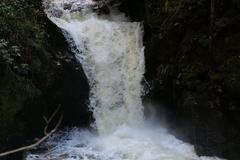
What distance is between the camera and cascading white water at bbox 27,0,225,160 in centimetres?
783

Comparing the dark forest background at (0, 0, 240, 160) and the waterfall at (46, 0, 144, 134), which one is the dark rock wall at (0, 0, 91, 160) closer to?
the dark forest background at (0, 0, 240, 160)

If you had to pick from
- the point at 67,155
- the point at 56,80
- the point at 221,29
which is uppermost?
the point at 221,29

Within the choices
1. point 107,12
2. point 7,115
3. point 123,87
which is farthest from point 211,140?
point 107,12

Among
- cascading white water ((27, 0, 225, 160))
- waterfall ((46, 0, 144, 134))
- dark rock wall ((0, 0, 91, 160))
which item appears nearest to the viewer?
dark rock wall ((0, 0, 91, 160))

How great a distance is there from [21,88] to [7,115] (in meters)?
0.59

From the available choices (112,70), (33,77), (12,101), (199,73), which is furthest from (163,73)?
(12,101)

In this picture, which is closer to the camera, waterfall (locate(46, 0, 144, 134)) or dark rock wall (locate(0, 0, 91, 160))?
dark rock wall (locate(0, 0, 91, 160))

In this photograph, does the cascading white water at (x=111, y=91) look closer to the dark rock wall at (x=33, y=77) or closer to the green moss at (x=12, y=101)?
the dark rock wall at (x=33, y=77)

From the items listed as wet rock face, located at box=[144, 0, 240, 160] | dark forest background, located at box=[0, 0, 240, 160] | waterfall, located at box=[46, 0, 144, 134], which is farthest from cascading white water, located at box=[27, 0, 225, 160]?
wet rock face, located at box=[144, 0, 240, 160]

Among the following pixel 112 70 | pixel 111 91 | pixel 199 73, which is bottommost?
pixel 111 91

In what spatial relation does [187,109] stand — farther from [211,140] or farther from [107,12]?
[107,12]

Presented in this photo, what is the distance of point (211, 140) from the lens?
721 centimetres

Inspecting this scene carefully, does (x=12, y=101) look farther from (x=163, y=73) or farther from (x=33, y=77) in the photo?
(x=163, y=73)

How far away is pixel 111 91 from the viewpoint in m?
8.99
